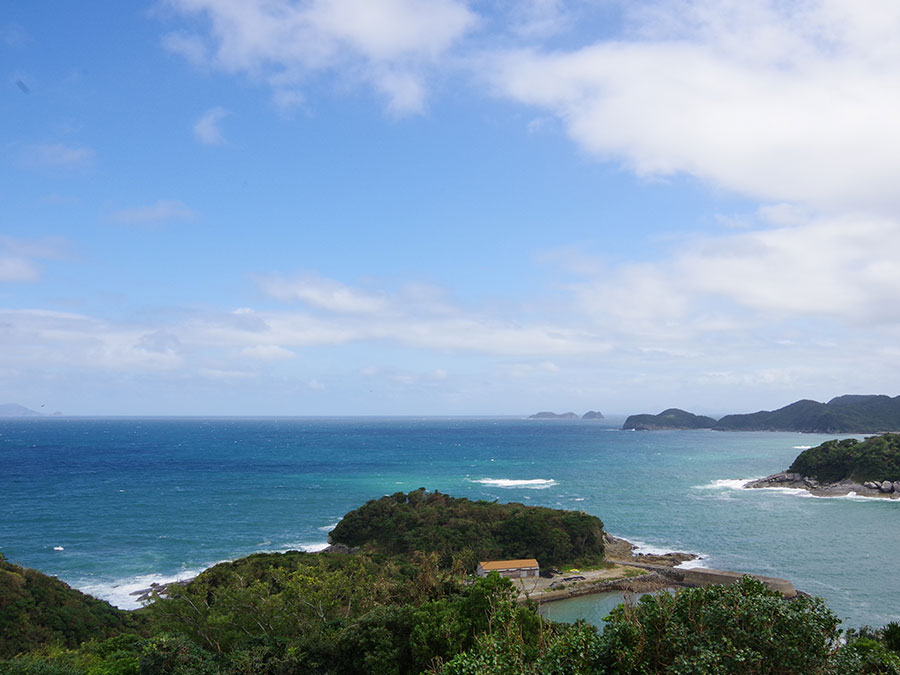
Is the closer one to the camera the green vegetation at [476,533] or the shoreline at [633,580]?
the shoreline at [633,580]

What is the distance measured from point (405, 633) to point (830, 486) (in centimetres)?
7638

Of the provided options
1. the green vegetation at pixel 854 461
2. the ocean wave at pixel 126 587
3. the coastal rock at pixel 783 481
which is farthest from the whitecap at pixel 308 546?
the green vegetation at pixel 854 461

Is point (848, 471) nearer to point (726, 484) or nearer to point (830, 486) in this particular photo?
point (830, 486)

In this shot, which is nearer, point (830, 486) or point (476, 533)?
point (476, 533)

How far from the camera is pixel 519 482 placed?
269 ft

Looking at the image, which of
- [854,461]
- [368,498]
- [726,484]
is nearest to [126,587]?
[368,498]

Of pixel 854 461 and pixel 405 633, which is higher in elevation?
pixel 405 633

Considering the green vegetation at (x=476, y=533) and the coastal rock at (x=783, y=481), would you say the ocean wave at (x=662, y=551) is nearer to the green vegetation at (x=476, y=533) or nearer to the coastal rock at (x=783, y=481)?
the green vegetation at (x=476, y=533)

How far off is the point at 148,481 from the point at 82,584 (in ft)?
151

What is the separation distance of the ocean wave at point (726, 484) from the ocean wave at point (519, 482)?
19.9 metres

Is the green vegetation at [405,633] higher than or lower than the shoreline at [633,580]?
higher

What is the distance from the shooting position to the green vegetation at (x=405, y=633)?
9453 millimetres

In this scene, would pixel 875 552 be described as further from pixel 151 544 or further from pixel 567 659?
pixel 151 544

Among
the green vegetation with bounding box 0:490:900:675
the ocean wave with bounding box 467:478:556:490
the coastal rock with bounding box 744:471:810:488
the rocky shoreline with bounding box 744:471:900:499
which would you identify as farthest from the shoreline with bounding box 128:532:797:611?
the coastal rock with bounding box 744:471:810:488
